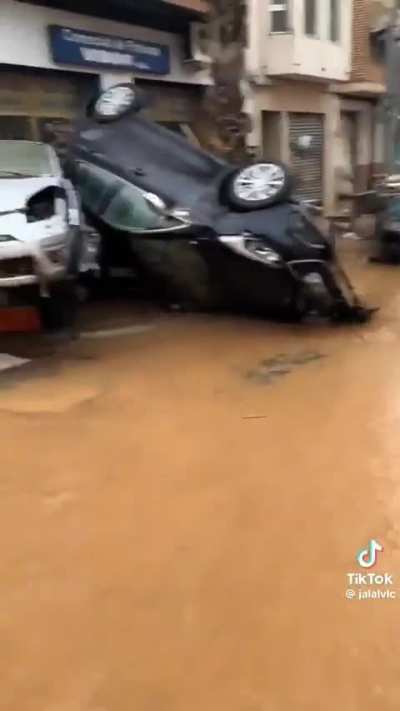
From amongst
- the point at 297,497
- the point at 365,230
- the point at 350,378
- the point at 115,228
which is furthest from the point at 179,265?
the point at 365,230

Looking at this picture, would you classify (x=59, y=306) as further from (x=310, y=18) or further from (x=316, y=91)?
(x=316, y=91)

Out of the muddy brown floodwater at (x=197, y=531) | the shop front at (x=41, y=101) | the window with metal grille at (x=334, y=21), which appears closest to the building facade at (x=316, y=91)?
the window with metal grille at (x=334, y=21)

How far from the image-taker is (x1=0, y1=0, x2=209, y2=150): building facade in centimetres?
1192

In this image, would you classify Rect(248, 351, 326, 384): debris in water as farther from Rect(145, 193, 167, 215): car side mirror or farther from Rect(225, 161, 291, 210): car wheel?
Rect(145, 193, 167, 215): car side mirror

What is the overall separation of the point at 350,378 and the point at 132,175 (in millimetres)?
3573

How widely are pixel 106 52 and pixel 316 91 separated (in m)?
8.15

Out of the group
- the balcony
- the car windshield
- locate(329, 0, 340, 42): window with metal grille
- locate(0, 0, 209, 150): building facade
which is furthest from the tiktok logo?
locate(329, 0, 340, 42): window with metal grille

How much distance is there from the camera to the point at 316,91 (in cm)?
2009

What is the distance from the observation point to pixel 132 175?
29.1 feet

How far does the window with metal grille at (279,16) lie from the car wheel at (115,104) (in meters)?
8.41

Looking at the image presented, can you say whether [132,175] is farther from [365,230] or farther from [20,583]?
[365,230]

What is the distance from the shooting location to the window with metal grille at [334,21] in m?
19.3

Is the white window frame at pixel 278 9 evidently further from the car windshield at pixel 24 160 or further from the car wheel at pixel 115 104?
the car windshield at pixel 24 160

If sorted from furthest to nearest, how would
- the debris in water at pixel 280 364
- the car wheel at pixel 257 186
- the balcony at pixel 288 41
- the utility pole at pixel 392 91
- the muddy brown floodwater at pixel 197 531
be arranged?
1. the balcony at pixel 288 41
2. the utility pole at pixel 392 91
3. the car wheel at pixel 257 186
4. the debris in water at pixel 280 364
5. the muddy brown floodwater at pixel 197 531
